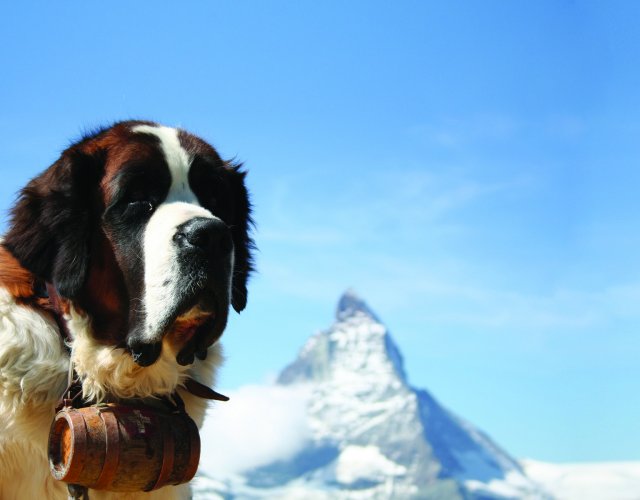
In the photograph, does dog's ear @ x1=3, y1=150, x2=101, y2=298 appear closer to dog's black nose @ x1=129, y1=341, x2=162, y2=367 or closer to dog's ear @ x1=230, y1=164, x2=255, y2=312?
dog's black nose @ x1=129, y1=341, x2=162, y2=367

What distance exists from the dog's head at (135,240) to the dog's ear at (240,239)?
30cm

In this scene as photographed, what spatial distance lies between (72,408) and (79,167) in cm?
99

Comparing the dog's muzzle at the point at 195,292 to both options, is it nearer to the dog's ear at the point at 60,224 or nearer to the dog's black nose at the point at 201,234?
the dog's black nose at the point at 201,234

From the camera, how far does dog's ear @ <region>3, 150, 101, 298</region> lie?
409 cm

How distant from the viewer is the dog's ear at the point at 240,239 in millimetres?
4641

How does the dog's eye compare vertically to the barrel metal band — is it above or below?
above

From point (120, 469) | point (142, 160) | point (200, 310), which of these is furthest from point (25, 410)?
point (142, 160)

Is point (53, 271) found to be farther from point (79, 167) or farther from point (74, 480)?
point (74, 480)

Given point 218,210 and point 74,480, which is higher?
point 218,210

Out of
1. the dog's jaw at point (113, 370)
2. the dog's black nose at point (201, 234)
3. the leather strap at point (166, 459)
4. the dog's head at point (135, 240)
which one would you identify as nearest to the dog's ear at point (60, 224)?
the dog's head at point (135, 240)

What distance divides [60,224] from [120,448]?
0.93m

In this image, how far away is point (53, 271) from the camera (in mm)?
4125

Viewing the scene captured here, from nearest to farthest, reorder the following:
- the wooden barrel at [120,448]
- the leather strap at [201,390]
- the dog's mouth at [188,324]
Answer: the wooden barrel at [120,448], the dog's mouth at [188,324], the leather strap at [201,390]

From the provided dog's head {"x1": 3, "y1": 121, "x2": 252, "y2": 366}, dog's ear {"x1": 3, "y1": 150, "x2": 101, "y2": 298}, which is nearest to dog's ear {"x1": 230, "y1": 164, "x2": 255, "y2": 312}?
dog's head {"x1": 3, "y1": 121, "x2": 252, "y2": 366}
